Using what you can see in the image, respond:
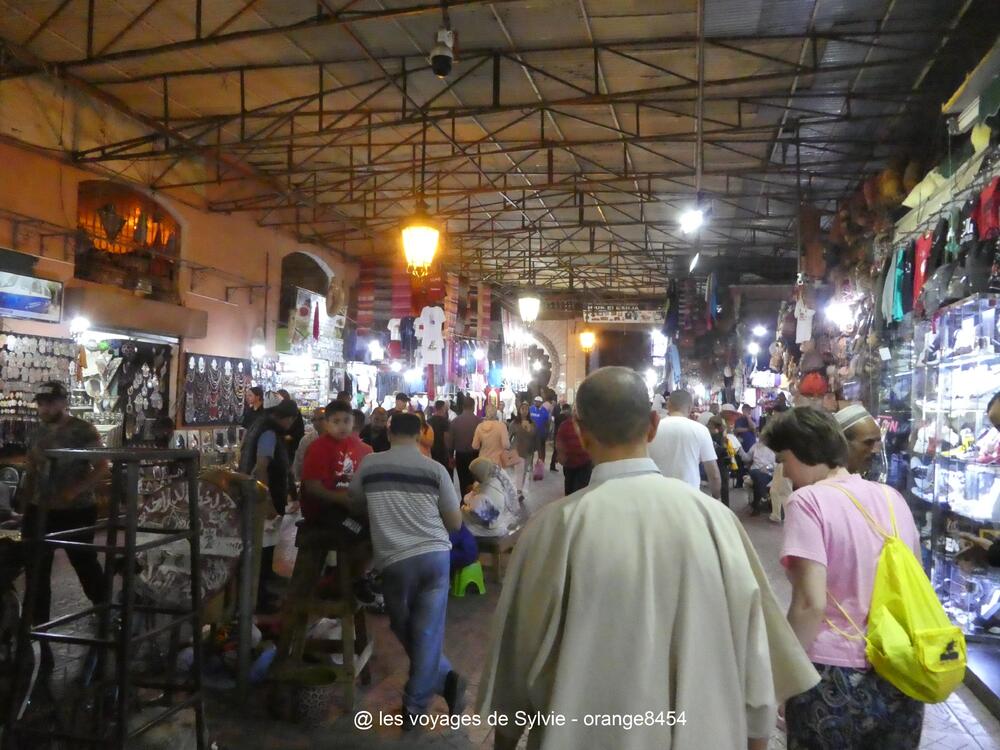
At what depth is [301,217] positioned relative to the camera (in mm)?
15961

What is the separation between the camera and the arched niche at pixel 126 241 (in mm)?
10461

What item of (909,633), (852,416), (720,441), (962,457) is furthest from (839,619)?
(720,441)

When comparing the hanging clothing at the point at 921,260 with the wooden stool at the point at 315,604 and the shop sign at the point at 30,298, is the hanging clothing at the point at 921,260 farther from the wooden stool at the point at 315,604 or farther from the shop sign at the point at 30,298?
the shop sign at the point at 30,298

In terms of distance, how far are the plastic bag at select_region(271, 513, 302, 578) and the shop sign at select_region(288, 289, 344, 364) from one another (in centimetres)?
738

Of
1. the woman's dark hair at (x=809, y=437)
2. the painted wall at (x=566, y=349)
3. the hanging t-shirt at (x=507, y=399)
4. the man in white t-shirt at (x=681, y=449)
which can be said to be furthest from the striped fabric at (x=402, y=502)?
the painted wall at (x=566, y=349)

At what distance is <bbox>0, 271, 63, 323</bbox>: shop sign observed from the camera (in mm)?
8688

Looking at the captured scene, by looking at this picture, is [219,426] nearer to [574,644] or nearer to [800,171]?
[800,171]

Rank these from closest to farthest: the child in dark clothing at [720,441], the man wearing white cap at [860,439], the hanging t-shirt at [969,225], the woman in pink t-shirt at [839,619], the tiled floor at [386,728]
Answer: the woman in pink t-shirt at [839,619], the man wearing white cap at [860,439], the tiled floor at [386,728], the hanging t-shirt at [969,225], the child in dark clothing at [720,441]

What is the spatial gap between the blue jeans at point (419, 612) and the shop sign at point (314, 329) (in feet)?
39.3

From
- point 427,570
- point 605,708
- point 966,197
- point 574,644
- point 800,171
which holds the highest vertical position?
point 800,171

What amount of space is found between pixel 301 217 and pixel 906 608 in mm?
15523

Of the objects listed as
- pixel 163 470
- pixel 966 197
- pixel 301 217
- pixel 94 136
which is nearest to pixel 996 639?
pixel 966 197

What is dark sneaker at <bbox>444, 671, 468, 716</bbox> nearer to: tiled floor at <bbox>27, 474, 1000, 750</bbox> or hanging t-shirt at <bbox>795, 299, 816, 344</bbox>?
tiled floor at <bbox>27, 474, 1000, 750</bbox>

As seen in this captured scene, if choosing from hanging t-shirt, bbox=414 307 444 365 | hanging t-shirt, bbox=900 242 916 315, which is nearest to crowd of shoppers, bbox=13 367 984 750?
hanging t-shirt, bbox=900 242 916 315
